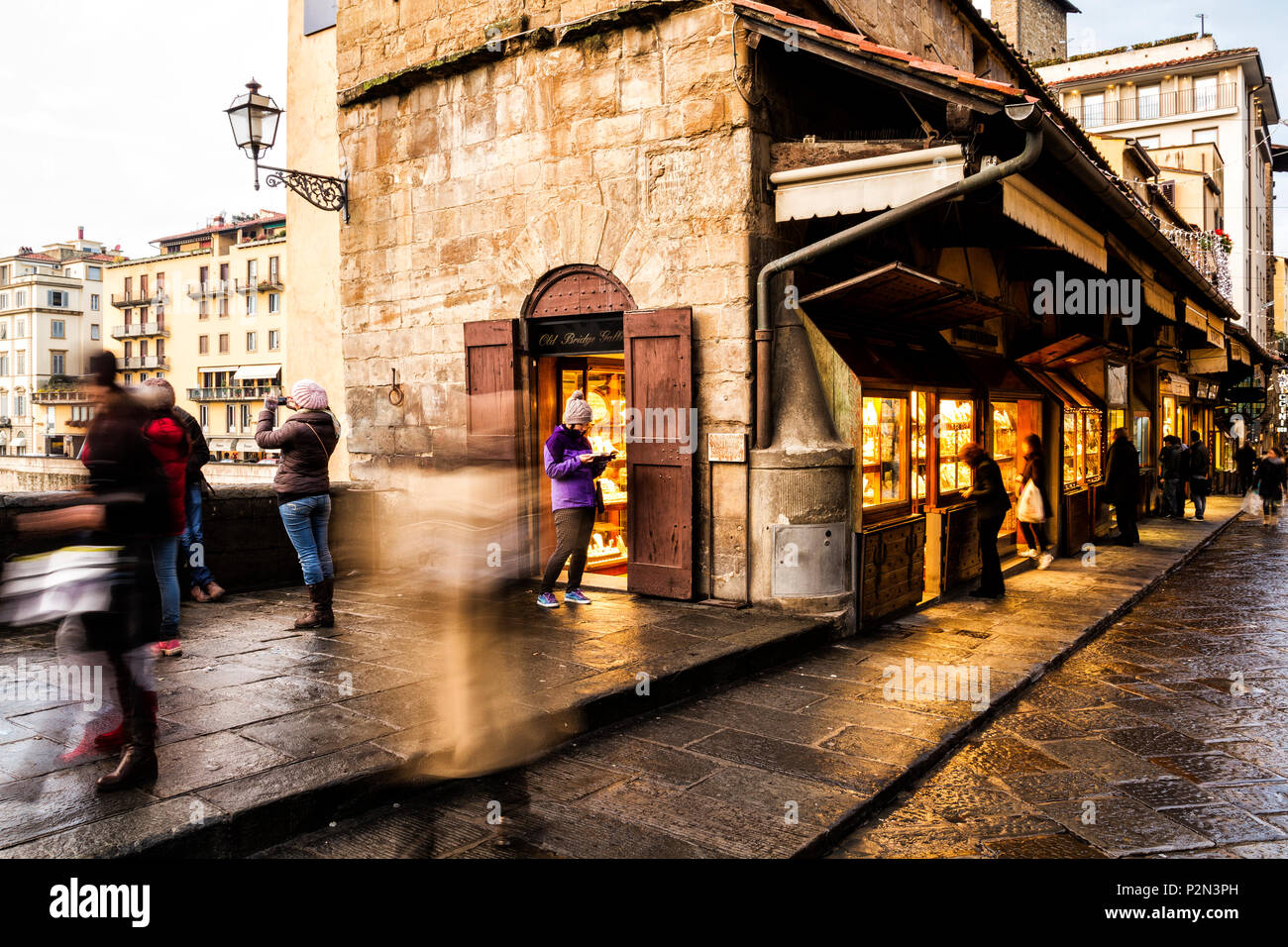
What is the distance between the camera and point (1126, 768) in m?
4.70

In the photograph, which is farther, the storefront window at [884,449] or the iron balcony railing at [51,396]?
the iron balcony railing at [51,396]

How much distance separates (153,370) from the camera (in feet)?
248

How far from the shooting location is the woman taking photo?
21.3 feet

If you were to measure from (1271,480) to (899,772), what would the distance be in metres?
16.3

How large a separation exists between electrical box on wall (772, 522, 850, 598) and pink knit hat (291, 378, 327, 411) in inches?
141

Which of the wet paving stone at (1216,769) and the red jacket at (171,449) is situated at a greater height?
the red jacket at (171,449)

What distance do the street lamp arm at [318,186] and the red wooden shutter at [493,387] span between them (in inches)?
99.8

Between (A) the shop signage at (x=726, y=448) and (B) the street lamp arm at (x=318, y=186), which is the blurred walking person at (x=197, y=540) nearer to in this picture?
(B) the street lamp arm at (x=318, y=186)

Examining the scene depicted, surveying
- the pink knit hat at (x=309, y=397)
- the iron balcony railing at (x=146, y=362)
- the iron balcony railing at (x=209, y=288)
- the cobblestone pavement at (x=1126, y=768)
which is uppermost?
the iron balcony railing at (x=209, y=288)

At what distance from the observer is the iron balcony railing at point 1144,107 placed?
123 ft

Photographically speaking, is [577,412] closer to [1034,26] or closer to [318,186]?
[318,186]

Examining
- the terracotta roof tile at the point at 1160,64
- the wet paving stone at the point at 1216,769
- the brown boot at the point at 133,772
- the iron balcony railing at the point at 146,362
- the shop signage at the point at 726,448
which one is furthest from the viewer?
the iron balcony railing at the point at 146,362

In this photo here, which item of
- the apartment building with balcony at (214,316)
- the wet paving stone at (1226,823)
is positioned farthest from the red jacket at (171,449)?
the apartment building with balcony at (214,316)
